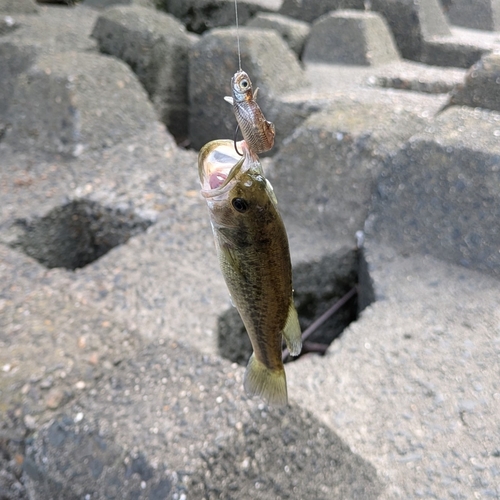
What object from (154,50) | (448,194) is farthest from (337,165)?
(154,50)

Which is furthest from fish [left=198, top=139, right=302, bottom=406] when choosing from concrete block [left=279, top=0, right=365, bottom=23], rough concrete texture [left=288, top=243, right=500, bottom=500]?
concrete block [left=279, top=0, right=365, bottom=23]

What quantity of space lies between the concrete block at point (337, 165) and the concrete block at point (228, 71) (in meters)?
0.90

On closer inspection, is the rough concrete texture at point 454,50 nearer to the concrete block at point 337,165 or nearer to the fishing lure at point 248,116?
the concrete block at point 337,165

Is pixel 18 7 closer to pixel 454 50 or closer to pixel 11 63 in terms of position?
pixel 11 63

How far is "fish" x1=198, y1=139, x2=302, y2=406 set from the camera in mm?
920

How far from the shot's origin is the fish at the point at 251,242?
0.92m

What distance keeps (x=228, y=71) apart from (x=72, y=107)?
3.79 feet

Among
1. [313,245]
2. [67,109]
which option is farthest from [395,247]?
[67,109]

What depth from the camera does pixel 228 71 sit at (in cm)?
384

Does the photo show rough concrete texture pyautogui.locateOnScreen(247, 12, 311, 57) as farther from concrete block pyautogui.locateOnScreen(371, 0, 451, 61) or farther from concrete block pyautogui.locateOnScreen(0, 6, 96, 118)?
concrete block pyautogui.locateOnScreen(0, 6, 96, 118)

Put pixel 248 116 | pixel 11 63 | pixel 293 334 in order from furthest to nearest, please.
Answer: pixel 11 63, pixel 293 334, pixel 248 116

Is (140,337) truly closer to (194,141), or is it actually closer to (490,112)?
(490,112)

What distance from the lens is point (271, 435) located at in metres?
1.70

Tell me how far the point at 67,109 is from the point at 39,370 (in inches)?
82.1
